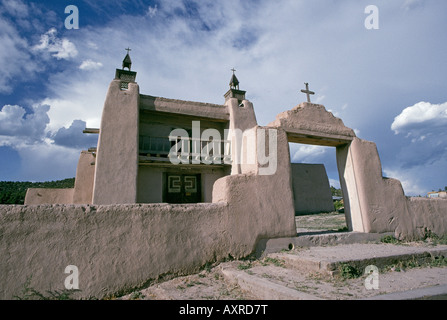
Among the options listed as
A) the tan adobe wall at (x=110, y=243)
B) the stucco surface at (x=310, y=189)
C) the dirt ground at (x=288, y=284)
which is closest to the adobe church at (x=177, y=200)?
the tan adobe wall at (x=110, y=243)

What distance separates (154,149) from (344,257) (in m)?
8.72

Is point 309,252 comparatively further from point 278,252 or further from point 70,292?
point 70,292

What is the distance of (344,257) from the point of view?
3.99 meters

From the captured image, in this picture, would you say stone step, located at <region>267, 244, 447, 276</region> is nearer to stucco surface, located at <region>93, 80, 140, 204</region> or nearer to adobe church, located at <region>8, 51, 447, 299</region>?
adobe church, located at <region>8, 51, 447, 299</region>

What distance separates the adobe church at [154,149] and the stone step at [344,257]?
6.56 m

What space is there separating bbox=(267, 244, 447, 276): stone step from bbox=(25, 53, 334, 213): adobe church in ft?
21.5

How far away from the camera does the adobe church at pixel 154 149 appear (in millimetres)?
9227

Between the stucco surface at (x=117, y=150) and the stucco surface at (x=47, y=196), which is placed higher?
the stucco surface at (x=117, y=150)

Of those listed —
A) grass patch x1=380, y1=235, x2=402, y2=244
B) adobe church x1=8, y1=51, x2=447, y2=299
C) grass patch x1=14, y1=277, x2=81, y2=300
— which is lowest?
grass patch x1=14, y1=277, x2=81, y2=300

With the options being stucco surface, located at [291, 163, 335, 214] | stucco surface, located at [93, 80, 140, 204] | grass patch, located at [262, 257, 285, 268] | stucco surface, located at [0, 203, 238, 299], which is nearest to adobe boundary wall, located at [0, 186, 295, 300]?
stucco surface, located at [0, 203, 238, 299]

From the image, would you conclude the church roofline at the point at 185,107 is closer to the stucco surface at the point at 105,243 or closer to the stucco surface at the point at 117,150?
the stucco surface at the point at 117,150

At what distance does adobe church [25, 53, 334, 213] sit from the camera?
30.3ft

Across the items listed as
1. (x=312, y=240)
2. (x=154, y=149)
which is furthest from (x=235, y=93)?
(x=312, y=240)

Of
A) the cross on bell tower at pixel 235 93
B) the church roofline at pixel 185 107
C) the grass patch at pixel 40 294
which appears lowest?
the grass patch at pixel 40 294
